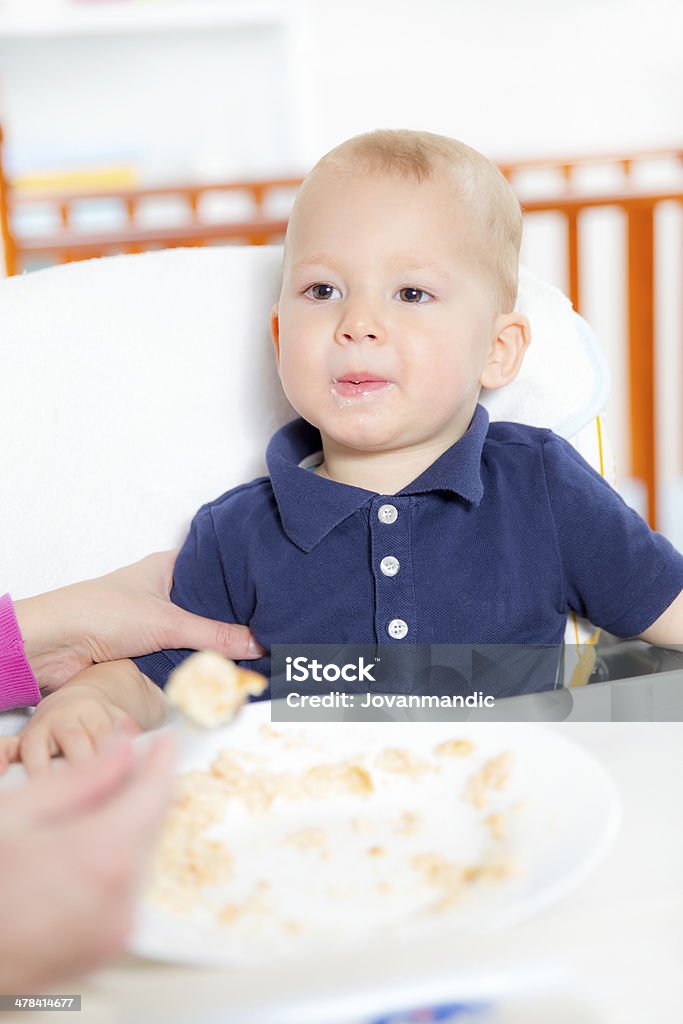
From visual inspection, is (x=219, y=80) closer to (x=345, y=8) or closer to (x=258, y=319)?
(x=345, y=8)

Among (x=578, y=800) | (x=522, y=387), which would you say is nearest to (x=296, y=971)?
(x=578, y=800)

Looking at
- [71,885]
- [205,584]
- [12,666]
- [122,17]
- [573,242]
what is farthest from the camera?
[122,17]

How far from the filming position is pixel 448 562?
99 cm

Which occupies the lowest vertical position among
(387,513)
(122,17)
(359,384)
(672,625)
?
(672,625)

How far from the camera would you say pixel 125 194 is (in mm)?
3773

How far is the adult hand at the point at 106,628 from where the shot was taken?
0.98m

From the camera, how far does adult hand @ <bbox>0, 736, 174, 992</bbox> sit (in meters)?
0.41

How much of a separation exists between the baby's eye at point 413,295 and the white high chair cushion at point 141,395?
0.19 metres

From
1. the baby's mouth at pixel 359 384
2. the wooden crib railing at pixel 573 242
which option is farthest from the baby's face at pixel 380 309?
the wooden crib railing at pixel 573 242

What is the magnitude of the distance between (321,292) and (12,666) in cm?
44

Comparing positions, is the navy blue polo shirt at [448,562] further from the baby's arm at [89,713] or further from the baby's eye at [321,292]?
the baby's eye at [321,292]

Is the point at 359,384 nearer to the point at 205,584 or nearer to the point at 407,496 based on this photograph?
the point at 407,496

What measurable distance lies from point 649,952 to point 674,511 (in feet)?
10.7

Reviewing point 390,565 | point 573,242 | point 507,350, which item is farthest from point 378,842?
point 573,242
